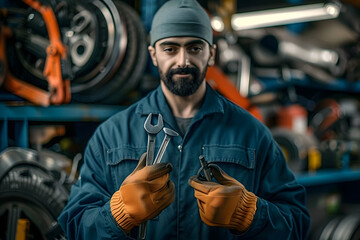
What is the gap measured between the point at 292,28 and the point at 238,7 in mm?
978

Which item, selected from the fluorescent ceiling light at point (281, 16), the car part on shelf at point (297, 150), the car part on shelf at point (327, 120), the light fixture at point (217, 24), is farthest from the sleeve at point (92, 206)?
the car part on shelf at point (327, 120)

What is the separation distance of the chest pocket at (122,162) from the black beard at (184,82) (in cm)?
18

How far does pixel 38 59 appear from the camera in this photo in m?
1.48

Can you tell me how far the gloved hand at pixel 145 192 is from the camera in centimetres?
88

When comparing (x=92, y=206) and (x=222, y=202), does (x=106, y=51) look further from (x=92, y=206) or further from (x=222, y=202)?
(x=222, y=202)

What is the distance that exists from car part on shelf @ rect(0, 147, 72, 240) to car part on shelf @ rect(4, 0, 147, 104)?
285 millimetres

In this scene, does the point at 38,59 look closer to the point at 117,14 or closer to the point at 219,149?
the point at 117,14

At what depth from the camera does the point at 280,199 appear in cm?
114

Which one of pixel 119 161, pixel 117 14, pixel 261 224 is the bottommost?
pixel 261 224

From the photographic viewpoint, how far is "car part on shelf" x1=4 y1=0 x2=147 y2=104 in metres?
1.39

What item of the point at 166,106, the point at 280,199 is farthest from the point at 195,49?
the point at 280,199

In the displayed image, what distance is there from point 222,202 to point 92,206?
372 mm

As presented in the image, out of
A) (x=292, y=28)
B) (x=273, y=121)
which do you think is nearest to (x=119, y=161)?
(x=273, y=121)

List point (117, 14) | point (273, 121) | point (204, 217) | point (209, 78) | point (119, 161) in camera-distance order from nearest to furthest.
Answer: point (204, 217), point (119, 161), point (117, 14), point (209, 78), point (273, 121)
